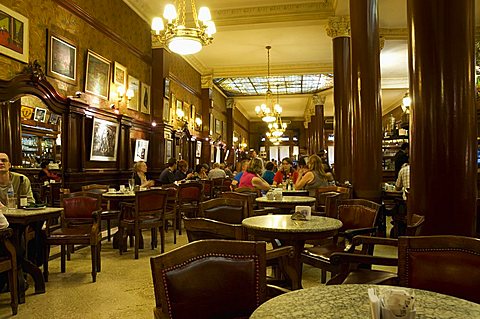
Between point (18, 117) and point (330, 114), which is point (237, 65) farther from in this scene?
point (330, 114)

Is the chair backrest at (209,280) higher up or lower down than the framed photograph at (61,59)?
lower down

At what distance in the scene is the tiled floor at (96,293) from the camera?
11.2ft

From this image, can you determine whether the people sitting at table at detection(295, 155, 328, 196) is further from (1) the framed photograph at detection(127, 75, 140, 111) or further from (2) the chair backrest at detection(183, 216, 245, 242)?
(1) the framed photograph at detection(127, 75, 140, 111)

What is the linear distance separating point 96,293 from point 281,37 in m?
9.02

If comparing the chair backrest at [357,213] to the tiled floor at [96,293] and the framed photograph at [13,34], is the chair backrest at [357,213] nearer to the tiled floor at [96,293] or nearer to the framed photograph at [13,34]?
the tiled floor at [96,293]

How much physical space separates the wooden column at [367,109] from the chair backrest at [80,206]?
373 cm

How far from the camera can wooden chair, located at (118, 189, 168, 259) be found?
533cm

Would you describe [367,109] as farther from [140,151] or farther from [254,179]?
[140,151]

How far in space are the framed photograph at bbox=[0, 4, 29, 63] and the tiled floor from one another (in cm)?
289

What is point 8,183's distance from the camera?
418 cm

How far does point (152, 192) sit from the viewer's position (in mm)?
5492

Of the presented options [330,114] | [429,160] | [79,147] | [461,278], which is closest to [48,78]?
[79,147]

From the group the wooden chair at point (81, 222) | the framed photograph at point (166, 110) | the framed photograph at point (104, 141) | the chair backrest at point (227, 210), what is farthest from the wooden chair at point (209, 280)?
the framed photograph at point (166, 110)

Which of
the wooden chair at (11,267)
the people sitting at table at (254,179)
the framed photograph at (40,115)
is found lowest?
the wooden chair at (11,267)
